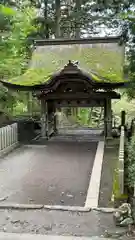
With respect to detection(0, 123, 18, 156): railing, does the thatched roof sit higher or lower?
higher

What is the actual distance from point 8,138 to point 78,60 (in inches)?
214

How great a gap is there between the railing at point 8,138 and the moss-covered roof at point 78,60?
7.23 feet

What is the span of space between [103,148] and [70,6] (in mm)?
12311

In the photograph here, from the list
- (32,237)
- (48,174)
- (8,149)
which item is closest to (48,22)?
(8,149)

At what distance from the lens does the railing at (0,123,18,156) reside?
33.3 ft

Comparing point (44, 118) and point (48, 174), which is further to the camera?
point (44, 118)

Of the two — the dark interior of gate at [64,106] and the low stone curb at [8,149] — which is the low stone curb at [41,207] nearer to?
the dark interior of gate at [64,106]

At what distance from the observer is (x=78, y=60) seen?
13.5 meters

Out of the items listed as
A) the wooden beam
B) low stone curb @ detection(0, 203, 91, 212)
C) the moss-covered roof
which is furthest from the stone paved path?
the wooden beam

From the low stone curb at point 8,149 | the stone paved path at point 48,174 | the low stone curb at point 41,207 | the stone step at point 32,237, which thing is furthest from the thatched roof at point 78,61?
the stone step at point 32,237

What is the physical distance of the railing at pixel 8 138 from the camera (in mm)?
10143

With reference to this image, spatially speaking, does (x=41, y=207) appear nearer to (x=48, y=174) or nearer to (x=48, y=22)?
(x=48, y=174)

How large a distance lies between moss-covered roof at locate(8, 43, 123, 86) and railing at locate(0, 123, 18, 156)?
2.20 m

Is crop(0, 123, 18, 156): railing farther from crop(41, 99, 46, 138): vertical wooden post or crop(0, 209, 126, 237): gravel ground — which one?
crop(0, 209, 126, 237): gravel ground
